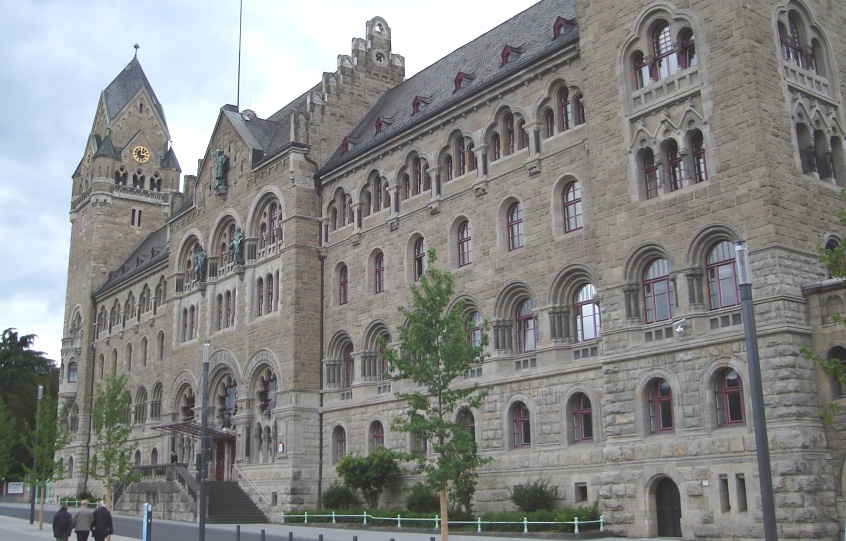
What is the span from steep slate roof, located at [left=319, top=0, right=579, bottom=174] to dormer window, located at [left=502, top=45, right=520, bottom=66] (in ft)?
0.68

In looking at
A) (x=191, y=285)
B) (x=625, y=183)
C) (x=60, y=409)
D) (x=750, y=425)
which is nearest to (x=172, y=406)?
(x=191, y=285)

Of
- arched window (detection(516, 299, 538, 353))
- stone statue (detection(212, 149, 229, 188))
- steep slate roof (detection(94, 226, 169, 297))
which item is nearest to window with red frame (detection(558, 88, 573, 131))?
arched window (detection(516, 299, 538, 353))

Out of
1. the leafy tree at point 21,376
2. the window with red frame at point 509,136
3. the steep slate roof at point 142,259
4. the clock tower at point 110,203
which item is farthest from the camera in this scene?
the leafy tree at point 21,376

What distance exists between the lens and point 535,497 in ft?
93.8

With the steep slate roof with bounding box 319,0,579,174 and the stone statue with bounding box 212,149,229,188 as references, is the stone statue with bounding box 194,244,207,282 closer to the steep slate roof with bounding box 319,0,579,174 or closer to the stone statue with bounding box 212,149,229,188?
the stone statue with bounding box 212,149,229,188

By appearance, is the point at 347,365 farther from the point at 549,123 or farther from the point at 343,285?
the point at 549,123

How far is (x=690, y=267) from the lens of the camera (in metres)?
25.2

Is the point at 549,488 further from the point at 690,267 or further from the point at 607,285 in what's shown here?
the point at 690,267

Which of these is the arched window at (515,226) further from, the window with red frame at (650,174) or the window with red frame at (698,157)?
the window with red frame at (698,157)

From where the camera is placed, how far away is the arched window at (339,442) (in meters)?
40.3

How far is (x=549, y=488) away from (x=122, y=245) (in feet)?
167

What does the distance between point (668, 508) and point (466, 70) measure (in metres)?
22.1

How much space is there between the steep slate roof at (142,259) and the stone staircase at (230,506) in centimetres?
2027

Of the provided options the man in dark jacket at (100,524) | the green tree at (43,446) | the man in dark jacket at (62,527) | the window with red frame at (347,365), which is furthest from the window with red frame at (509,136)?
the green tree at (43,446)
